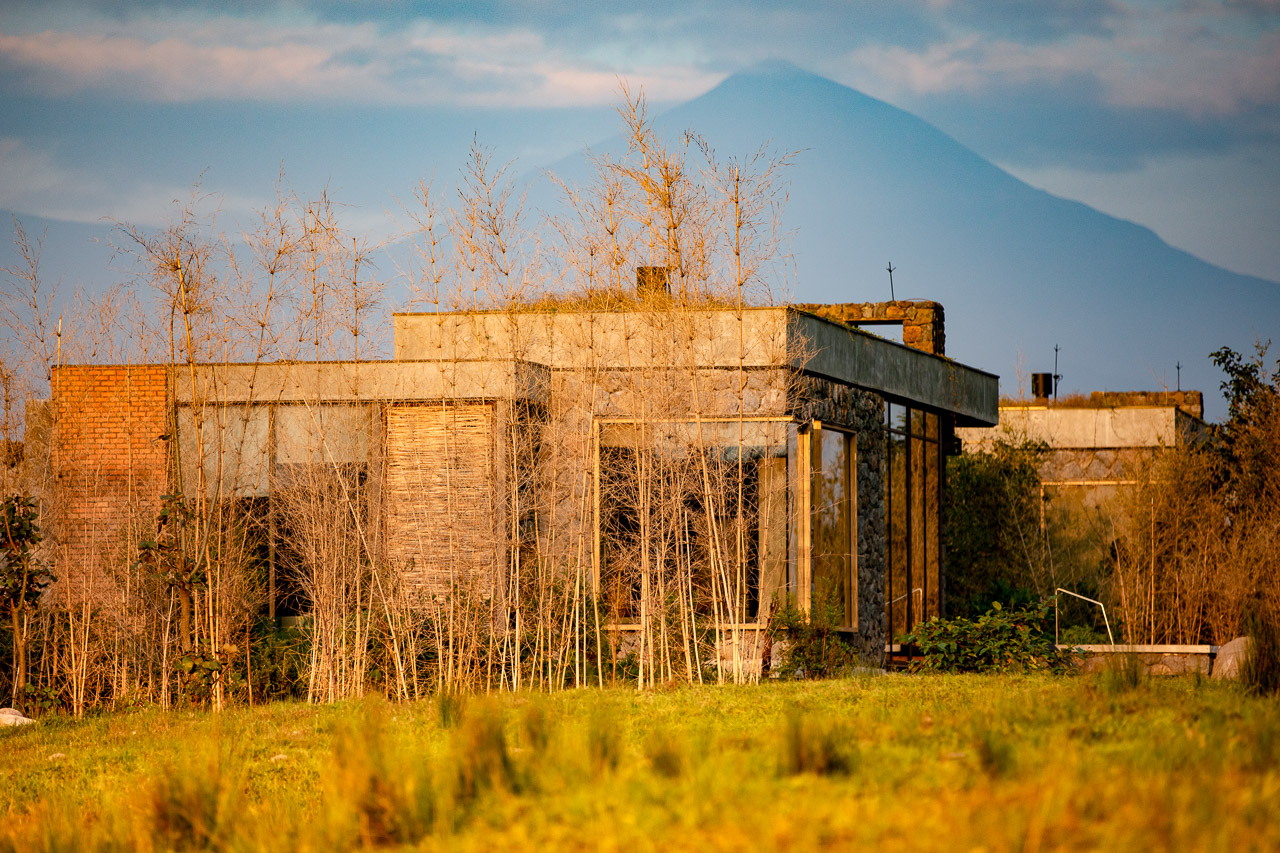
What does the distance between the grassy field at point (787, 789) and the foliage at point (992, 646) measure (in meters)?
3.85

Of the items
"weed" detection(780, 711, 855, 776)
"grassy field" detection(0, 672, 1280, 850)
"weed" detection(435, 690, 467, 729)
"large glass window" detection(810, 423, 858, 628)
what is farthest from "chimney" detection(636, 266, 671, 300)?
"weed" detection(780, 711, 855, 776)

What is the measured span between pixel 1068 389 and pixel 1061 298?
119193 millimetres

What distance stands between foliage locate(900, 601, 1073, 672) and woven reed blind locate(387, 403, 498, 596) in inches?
159

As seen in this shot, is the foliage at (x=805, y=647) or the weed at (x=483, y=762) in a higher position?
the weed at (x=483, y=762)

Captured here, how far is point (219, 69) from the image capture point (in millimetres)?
23609

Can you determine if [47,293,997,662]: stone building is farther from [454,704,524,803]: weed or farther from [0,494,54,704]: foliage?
[454,704,524,803]: weed

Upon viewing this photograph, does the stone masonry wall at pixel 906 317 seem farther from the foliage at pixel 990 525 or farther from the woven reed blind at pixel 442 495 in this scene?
the woven reed blind at pixel 442 495

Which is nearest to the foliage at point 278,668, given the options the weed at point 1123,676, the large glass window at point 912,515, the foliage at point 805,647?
the foliage at point 805,647

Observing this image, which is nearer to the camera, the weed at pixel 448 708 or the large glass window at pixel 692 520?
the weed at pixel 448 708

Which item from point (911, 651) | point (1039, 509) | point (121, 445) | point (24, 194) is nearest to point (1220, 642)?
point (911, 651)

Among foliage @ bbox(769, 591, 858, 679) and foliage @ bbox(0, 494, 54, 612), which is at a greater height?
foliage @ bbox(0, 494, 54, 612)

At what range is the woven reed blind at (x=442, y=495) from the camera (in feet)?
32.5

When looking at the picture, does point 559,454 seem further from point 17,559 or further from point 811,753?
point 811,753

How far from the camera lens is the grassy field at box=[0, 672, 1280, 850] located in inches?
132
